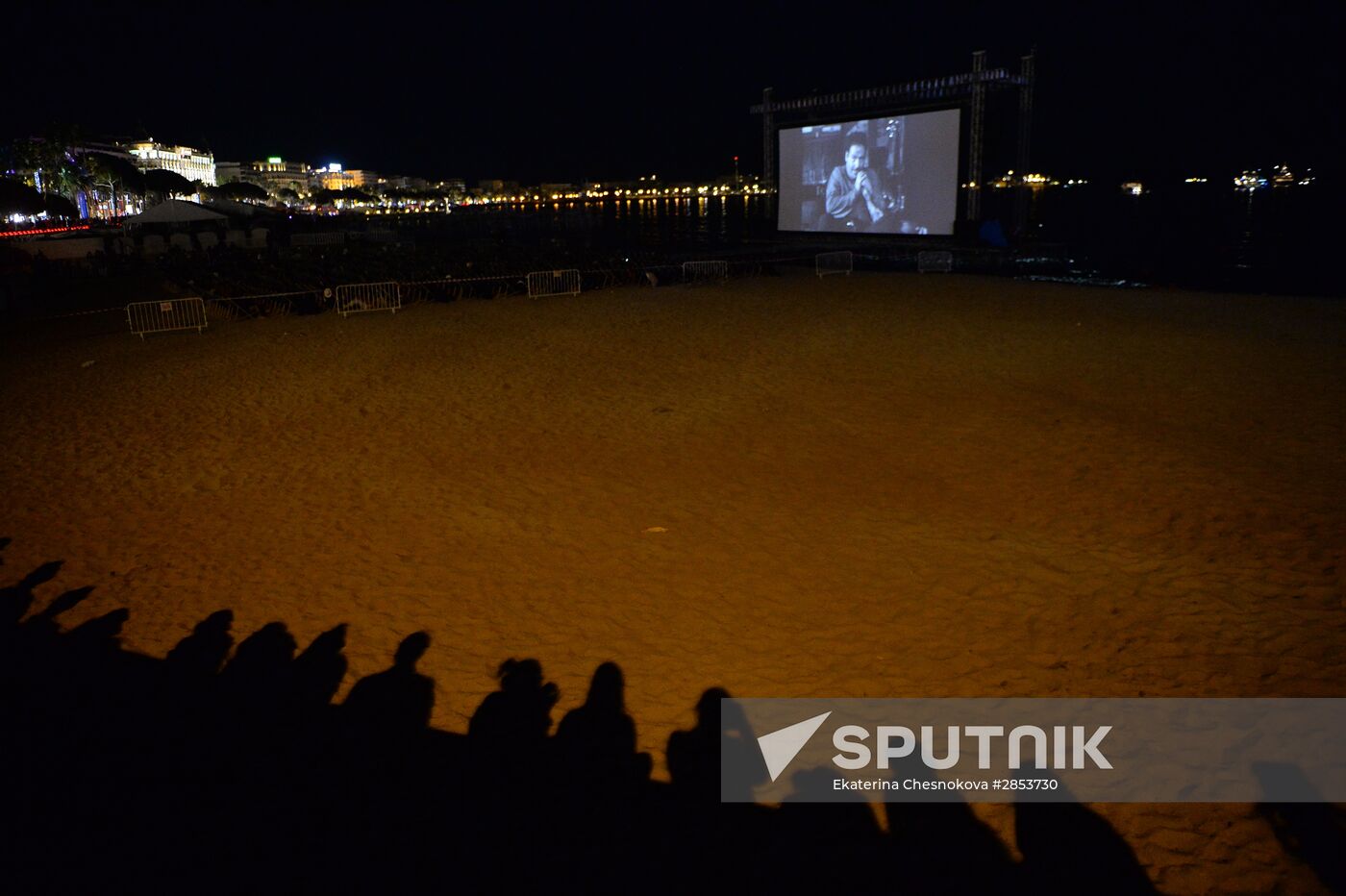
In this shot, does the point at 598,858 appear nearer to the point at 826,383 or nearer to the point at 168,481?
the point at 168,481

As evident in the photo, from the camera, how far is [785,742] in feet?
15.1

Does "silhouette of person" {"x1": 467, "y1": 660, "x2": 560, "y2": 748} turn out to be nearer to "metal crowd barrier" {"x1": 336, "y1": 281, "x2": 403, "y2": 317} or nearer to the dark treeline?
the dark treeline

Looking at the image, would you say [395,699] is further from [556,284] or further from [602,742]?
[556,284]

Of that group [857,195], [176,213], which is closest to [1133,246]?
[857,195]

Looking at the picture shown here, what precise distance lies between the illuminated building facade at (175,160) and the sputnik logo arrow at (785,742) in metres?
134

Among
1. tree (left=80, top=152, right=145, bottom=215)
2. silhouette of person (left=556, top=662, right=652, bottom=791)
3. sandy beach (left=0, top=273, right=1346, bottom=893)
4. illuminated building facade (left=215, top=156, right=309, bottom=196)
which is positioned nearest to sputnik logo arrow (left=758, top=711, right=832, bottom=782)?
sandy beach (left=0, top=273, right=1346, bottom=893)

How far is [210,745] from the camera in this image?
4.68 m

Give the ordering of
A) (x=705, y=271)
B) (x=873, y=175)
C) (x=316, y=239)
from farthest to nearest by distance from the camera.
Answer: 1. (x=316, y=239)
2. (x=873, y=175)
3. (x=705, y=271)

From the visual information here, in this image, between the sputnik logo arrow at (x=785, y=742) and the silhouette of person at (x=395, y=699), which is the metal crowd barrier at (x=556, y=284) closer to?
the silhouette of person at (x=395, y=699)

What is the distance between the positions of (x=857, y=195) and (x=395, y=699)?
37129 mm

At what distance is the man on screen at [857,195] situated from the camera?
1438 inches

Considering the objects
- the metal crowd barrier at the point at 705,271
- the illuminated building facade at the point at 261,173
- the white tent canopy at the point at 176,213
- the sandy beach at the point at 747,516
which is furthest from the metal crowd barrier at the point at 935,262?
the illuminated building facade at the point at 261,173

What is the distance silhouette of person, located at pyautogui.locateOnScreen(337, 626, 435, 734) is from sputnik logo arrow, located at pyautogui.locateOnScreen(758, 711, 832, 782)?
6.86 ft

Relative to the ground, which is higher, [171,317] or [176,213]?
[176,213]
